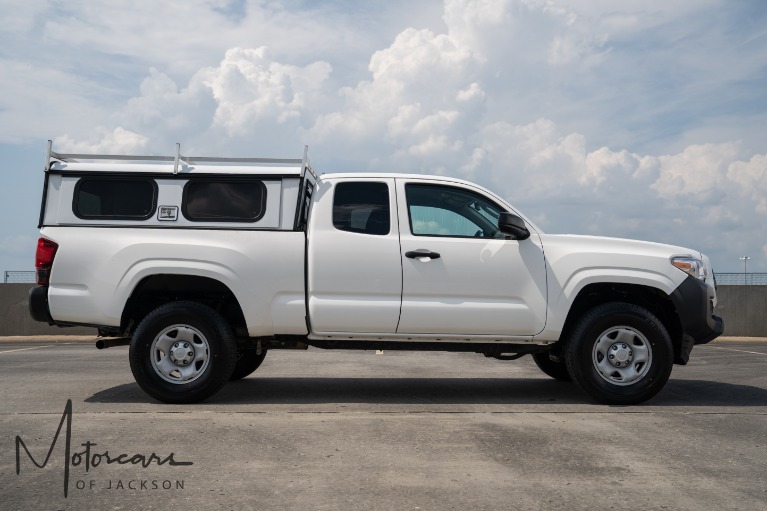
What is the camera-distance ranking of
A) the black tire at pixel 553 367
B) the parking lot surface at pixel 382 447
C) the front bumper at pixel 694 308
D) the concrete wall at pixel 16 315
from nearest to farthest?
the parking lot surface at pixel 382 447
the front bumper at pixel 694 308
the black tire at pixel 553 367
the concrete wall at pixel 16 315

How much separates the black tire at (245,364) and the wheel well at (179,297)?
109cm

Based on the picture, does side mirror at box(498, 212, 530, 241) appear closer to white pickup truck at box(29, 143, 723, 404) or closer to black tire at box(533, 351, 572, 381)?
white pickup truck at box(29, 143, 723, 404)

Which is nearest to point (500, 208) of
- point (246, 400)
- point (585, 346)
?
point (585, 346)

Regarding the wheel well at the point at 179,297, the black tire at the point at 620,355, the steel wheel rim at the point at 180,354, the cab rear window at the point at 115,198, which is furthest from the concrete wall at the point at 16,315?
the black tire at the point at 620,355

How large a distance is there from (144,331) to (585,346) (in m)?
3.91

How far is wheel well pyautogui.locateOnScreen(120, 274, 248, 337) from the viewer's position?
23.0ft

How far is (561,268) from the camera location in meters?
6.96

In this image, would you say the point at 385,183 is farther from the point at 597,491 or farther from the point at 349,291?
the point at 597,491

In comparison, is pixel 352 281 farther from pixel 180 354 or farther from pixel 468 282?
pixel 180 354

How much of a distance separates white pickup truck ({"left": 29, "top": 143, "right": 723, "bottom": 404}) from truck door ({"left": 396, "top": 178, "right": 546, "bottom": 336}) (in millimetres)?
13

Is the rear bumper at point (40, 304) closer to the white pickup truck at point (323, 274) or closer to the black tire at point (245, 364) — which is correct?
the white pickup truck at point (323, 274)

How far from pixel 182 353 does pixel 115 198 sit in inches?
62.1

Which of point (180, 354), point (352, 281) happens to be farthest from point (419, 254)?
point (180, 354)

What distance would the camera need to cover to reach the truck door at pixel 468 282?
6848mm
